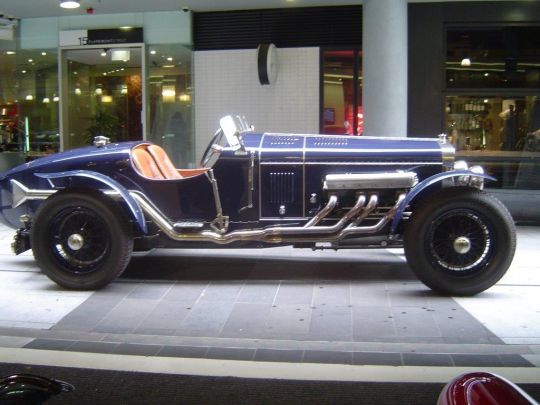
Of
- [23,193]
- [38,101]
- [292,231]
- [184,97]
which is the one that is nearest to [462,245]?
[292,231]

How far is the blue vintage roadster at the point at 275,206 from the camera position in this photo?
20.0 ft

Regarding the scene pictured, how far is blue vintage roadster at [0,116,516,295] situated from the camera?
20.0 ft

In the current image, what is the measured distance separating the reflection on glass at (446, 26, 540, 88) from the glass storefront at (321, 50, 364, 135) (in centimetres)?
170

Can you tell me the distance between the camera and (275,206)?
6578 mm

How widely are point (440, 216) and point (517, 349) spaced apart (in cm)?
157

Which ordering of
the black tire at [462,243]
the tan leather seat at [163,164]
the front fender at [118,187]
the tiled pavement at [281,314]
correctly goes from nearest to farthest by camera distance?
the tiled pavement at [281,314] < the black tire at [462,243] < the front fender at [118,187] < the tan leather seat at [163,164]

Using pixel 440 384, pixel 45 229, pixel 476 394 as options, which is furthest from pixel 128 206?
pixel 476 394

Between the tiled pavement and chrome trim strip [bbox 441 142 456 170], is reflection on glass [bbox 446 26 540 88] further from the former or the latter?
chrome trim strip [bbox 441 142 456 170]

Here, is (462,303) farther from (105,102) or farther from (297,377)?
(105,102)

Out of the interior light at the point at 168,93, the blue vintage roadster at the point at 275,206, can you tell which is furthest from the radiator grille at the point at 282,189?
the interior light at the point at 168,93

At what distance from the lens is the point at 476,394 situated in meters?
2.08

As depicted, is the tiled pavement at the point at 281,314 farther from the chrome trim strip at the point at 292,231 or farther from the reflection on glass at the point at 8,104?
the reflection on glass at the point at 8,104

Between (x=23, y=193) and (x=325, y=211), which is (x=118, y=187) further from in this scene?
(x=325, y=211)

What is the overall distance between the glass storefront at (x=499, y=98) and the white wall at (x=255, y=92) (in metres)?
2.51
